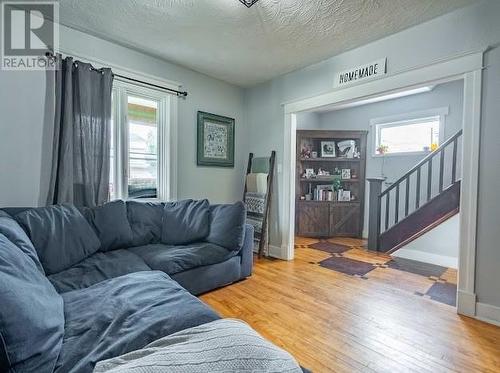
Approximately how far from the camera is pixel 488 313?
2.04 m

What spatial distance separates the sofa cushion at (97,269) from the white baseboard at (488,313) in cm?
268

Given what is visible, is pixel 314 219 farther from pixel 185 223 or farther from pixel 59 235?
pixel 59 235

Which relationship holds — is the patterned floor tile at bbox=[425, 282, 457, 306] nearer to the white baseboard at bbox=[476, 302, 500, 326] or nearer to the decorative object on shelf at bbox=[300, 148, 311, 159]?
the white baseboard at bbox=[476, 302, 500, 326]

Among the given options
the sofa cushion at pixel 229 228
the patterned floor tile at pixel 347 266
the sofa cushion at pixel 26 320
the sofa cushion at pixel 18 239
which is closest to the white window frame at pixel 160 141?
the sofa cushion at pixel 229 228

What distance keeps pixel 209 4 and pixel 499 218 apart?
2.85 m

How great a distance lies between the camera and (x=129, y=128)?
118 inches

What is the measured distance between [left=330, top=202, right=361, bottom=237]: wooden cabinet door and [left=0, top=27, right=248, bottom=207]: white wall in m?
2.56

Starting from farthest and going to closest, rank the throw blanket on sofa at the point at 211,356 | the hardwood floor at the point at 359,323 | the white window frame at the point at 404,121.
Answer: the white window frame at the point at 404,121 → the hardwood floor at the point at 359,323 → the throw blanket on sofa at the point at 211,356

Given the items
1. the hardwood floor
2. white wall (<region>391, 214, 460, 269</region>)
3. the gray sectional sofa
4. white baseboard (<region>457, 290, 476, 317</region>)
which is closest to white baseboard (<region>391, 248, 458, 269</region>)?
white wall (<region>391, 214, 460, 269</region>)

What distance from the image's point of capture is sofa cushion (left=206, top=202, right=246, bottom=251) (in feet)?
8.79

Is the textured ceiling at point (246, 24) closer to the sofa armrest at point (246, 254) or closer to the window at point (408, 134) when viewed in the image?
the sofa armrest at point (246, 254)

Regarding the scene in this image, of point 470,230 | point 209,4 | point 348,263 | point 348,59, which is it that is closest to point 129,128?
point 209,4

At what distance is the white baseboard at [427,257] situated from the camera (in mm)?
3439

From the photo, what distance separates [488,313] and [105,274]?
296 centimetres
